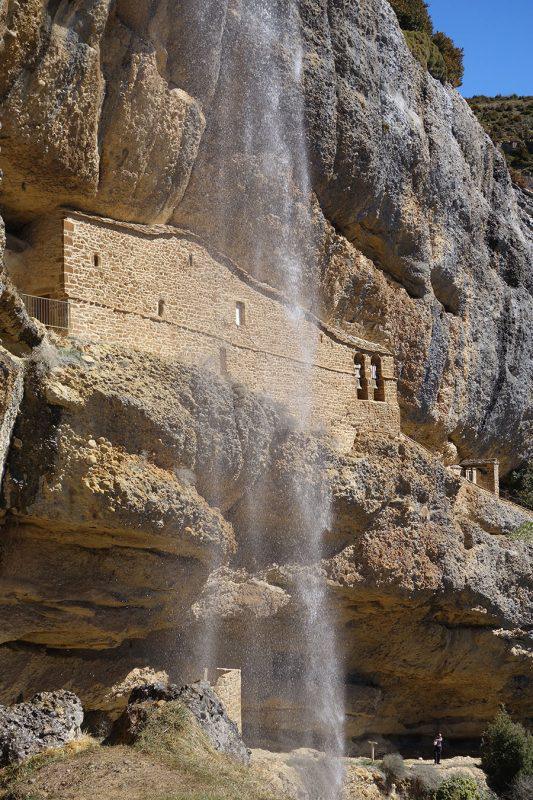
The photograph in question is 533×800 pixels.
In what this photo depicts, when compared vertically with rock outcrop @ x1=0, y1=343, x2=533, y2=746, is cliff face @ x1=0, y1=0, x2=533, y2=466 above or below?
above

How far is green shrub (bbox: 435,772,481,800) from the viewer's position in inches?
941

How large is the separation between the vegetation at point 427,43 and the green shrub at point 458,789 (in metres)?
19.3

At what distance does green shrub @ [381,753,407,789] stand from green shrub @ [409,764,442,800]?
259 millimetres

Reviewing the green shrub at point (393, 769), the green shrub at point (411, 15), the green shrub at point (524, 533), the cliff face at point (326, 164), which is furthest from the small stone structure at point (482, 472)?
the green shrub at point (411, 15)

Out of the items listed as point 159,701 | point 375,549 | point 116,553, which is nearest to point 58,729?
point 159,701

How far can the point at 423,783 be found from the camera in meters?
24.6

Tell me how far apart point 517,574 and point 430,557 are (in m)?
3.79

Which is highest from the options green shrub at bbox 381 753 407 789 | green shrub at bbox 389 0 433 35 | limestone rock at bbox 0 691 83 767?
green shrub at bbox 389 0 433 35

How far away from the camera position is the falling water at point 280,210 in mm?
22109

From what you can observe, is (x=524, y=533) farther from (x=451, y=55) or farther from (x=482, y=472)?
(x=451, y=55)

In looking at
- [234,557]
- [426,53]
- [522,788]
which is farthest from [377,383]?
[426,53]

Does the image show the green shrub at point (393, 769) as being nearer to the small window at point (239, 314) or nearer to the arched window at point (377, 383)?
the arched window at point (377, 383)

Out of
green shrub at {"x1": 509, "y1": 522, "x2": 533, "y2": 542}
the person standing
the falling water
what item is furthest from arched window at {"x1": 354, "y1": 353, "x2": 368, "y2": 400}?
the person standing

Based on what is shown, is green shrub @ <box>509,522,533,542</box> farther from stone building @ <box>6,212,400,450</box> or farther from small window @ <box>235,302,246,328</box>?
small window @ <box>235,302,246,328</box>
